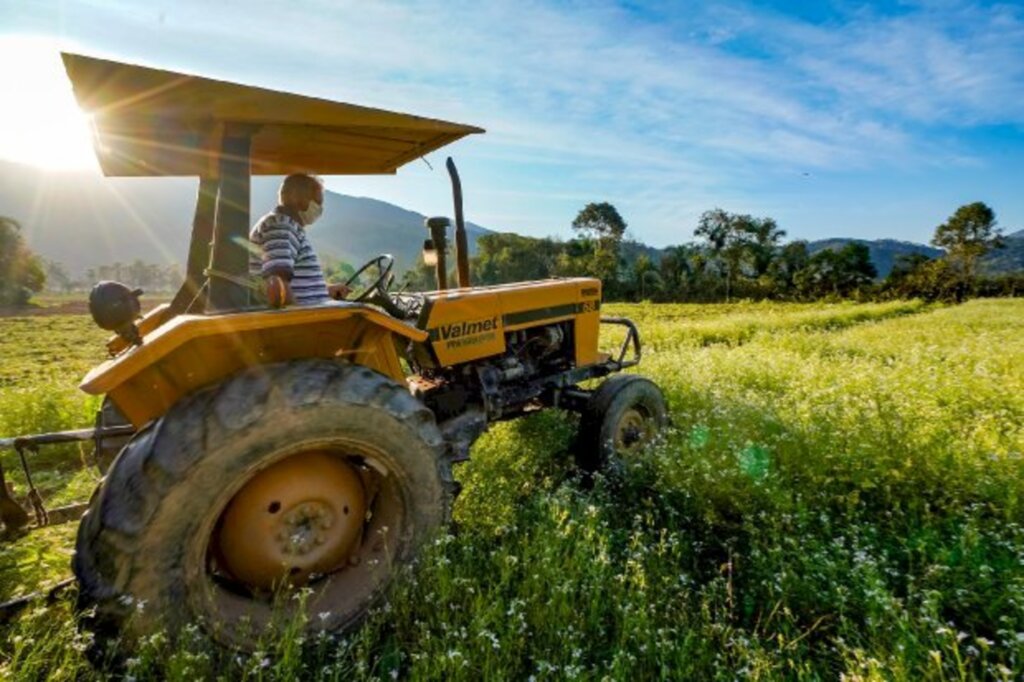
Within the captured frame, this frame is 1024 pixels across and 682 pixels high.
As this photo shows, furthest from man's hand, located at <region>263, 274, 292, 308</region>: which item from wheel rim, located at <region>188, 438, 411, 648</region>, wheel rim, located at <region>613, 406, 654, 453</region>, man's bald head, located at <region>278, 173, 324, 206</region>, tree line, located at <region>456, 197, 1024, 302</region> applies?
tree line, located at <region>456, 197, 1024, 302</region>

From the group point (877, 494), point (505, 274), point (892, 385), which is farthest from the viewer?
point (505, 274)

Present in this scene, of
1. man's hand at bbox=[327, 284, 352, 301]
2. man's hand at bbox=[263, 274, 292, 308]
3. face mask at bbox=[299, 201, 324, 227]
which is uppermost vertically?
face mask at bbox=[299, 201, 324, 227]

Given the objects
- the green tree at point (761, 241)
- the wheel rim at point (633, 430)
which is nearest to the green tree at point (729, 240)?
the green tree at point (761, 241)

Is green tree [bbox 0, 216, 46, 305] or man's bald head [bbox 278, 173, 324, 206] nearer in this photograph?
man's bald head [bbox 278, 173, 324, 206]

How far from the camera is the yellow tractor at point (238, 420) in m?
2.01

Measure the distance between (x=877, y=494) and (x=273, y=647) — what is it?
3.58m

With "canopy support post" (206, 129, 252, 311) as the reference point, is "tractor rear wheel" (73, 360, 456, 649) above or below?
below

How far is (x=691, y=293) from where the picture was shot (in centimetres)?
6231

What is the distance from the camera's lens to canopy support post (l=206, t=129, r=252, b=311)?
8.49ft

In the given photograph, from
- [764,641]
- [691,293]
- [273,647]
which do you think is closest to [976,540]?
[764,641]

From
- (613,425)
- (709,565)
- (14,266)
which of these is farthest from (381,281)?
(14,266)

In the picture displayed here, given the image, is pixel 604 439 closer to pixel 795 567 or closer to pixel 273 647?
pixel 795 567

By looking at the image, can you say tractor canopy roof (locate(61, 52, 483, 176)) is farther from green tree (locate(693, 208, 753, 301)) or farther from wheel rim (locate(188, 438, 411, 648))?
green tree (locate(693, 208, 753, 301))

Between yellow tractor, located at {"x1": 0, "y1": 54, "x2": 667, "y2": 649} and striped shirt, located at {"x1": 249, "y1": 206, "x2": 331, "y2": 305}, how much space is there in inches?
11.1
